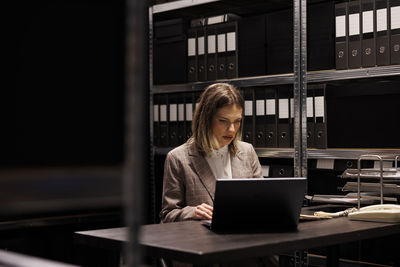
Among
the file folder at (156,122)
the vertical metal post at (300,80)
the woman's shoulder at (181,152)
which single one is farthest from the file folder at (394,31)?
the file folder at (156,122)

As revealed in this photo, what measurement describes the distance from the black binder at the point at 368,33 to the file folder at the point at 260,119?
0.60 metres

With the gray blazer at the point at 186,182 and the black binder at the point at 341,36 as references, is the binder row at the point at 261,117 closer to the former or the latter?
the black binder at the point at 341,36

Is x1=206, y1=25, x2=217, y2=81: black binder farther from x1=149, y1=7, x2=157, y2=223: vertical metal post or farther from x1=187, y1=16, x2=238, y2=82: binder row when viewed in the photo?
x1=149, y1=7, x2=157, y2=223: vertical metal post

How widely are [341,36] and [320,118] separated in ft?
1.36

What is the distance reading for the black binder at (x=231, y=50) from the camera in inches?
126

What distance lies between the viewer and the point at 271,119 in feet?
10.0

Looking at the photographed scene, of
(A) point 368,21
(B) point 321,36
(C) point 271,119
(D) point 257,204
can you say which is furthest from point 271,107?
(D) point 257,204

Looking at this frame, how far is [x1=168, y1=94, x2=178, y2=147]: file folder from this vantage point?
3.49m

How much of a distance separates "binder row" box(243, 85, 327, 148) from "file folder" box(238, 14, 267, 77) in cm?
12

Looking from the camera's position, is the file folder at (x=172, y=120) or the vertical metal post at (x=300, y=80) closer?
the vertical metal post at (x=300, y=80)

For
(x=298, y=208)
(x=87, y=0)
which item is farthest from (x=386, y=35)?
(x=87, y=0)

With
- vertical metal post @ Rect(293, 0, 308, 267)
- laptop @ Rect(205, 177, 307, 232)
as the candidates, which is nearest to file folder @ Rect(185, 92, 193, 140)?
vertical metal post @ Rect(293, 0, 308, 267)

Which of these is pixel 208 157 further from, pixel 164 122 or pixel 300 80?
pixel 164 122

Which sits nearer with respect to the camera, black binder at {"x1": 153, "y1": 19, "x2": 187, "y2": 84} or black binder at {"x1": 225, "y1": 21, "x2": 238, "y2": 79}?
black binder at {"x1": 225, "y1": 21, "x2": 238, "y2": 79}
